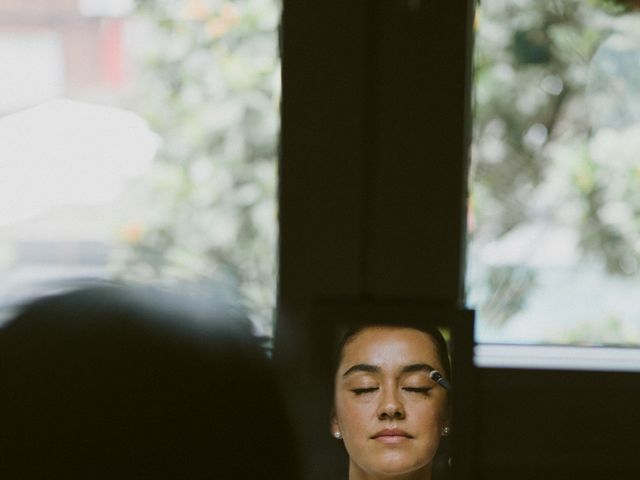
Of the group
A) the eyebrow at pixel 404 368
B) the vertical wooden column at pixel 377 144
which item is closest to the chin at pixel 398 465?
the eyebrow at pixel 404 368

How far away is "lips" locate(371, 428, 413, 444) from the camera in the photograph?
130 centimetres

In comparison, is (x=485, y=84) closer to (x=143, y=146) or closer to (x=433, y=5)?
(x=433, y=5)

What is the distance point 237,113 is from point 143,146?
16cm

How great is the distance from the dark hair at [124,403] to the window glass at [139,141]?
765 mm

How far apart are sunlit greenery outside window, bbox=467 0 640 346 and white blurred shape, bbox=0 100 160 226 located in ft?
1.77

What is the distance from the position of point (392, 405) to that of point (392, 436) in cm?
4

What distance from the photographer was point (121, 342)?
807mm

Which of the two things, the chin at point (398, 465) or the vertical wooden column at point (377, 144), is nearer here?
the chin at point (398, 465)

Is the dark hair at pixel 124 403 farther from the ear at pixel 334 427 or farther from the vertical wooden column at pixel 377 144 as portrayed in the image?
→ the vertical wooden column at pixel 377 144

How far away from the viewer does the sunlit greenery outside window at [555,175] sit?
1565mm

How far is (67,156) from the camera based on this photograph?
5.26 feet

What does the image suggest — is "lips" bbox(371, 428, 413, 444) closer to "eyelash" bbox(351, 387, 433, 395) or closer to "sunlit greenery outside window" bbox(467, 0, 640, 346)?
"eyelash" bbox(351, 387, 433, 395)

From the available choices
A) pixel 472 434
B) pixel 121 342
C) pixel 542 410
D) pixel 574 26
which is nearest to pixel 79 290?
pixel 121 342

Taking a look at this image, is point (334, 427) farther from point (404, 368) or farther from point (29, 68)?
point (29, 68)
